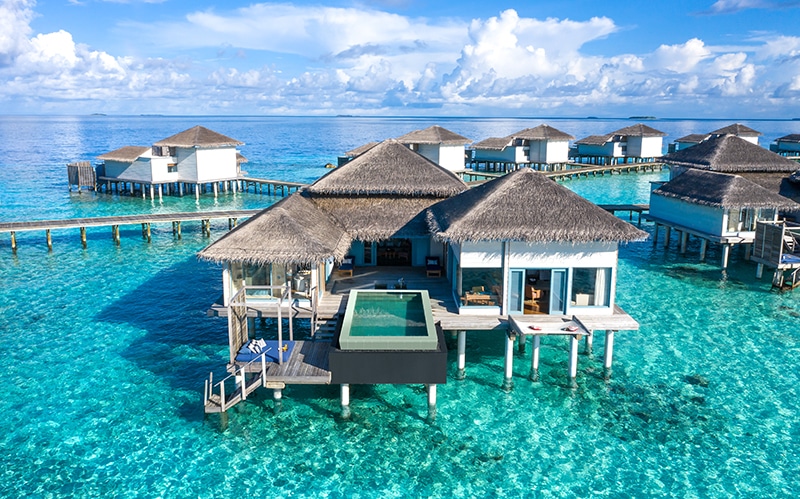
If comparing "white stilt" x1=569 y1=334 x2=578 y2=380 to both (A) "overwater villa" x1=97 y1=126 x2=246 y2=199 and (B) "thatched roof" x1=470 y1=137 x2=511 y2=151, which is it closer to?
(A) "overwater villa" x1=97 y1=126 x2=246 y2=199

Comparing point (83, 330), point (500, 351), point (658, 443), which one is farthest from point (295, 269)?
point (658, 443)

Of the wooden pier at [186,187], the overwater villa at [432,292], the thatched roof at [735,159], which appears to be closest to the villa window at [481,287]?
the overwater villa at [432,292]

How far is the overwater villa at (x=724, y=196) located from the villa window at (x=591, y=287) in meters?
13.0

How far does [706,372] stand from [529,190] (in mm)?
7312

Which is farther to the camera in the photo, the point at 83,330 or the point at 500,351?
the point at 83,330

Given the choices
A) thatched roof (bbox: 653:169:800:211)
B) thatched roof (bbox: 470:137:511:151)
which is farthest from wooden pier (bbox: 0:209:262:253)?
thatched roof (bbox: 470:137:511:151)

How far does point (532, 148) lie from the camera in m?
62.4

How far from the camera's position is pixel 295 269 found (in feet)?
56.7

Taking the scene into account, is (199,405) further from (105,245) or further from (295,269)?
(105,245)

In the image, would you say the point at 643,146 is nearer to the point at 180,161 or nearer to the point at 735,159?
the point at 735,159

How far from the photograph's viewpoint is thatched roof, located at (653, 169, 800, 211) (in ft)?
85.4

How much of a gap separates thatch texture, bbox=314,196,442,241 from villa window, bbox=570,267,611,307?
5785 millimetres

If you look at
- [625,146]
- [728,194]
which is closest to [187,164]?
[728,194]

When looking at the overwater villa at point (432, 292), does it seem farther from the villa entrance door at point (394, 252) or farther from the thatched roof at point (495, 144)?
the thatched roof at point (495, 144)
